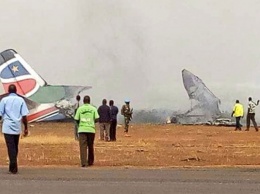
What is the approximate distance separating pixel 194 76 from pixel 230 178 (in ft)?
146

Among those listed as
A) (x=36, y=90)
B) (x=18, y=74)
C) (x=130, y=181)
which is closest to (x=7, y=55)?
(x=18, y=74)

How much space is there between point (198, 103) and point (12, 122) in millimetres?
44794

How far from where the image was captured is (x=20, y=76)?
59.3m

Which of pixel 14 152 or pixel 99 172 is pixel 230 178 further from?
pixel 14 152

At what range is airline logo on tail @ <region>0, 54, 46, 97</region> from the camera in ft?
193

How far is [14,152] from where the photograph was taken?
16.2 metres

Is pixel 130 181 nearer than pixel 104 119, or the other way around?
pixel 130 181

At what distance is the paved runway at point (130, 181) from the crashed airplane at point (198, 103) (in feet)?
137

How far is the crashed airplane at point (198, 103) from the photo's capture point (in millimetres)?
59406

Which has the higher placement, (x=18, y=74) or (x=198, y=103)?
(x=18, y=74)

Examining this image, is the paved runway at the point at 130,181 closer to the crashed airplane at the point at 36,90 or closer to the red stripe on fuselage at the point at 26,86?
the crashed airplane at the point at 36,90

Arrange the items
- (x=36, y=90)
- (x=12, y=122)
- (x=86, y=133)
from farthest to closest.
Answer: (x=36, y=90) → (x=86, y=133) → (x=12, y=122)

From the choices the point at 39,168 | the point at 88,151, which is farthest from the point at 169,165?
the point at 39,168

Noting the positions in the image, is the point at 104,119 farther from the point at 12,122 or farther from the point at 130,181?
the point at 130,181
